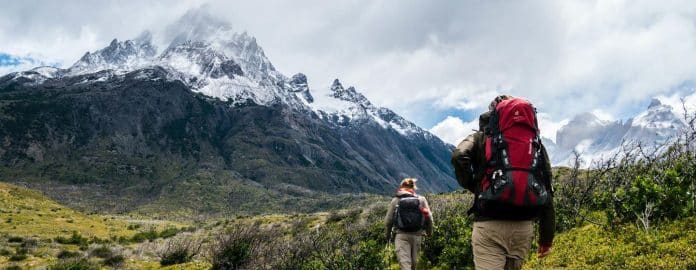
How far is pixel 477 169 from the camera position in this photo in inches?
198

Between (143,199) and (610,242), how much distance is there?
157423mm

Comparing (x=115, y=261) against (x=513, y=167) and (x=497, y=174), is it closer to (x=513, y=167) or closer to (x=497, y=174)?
(x=497, y=174)

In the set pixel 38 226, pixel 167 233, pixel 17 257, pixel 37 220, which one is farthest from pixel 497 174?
pixel 37 220

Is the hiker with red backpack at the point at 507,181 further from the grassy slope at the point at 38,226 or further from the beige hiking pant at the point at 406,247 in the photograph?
the grassy slope at the point at 38,226

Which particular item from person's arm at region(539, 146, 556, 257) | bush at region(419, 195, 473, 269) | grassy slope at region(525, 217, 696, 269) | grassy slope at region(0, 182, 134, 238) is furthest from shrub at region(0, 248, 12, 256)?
person's arm at region(539, 146, 556, 257)

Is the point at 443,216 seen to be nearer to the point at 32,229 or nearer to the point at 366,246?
the point at 366,246

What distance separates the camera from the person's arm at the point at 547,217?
487 cm

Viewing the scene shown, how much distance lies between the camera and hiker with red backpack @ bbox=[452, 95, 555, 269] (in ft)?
15.1

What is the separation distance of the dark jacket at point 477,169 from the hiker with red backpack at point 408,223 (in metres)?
4.24

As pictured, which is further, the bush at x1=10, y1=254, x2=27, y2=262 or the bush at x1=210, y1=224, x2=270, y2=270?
the bush at x1=10, y1=254, x2=27, y2=262

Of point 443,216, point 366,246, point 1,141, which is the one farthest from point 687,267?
point 1,141

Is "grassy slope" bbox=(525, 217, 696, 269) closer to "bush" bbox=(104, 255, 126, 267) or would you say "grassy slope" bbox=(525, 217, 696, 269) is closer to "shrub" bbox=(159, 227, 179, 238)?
"bush" bbox=(104, 255, 126, 267)

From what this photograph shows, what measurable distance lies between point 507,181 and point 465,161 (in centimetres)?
49

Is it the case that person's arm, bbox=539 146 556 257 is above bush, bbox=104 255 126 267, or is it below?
above
